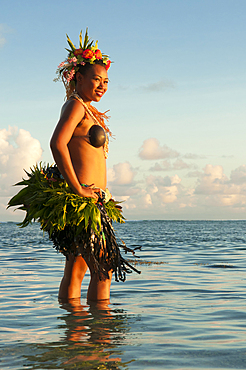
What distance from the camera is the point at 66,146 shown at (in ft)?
13.9

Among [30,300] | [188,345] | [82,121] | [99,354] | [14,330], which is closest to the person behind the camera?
[99,354]

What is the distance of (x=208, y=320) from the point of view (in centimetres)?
475

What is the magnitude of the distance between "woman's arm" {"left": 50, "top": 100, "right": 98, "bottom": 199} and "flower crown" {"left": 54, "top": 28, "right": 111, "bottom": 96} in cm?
57

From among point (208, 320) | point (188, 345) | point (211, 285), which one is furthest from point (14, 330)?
point (211, 285)

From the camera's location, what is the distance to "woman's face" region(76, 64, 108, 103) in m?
4.66

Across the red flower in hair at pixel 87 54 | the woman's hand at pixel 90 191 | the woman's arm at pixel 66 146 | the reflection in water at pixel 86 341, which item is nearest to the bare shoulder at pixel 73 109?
the woman's arm at pixel 66 146

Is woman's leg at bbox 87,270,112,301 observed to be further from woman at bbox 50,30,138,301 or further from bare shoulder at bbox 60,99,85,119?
bare shoulder at bbox 60,99,85,119

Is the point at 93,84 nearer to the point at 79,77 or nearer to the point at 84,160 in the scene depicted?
the point at 79,77

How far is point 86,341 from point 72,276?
107 cm

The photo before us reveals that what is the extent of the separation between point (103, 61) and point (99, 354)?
127 inches

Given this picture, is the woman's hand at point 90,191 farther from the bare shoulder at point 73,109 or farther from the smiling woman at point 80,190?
the bare shoulder at point 73,109

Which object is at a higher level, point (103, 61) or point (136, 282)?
point (103, 61)

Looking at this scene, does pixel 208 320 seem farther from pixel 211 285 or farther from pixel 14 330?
pixel 211 285

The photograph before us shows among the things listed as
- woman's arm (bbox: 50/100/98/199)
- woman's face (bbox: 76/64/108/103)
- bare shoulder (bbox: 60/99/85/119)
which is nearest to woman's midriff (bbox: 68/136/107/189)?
woman's arm (bbox: 50/100/98/199)
